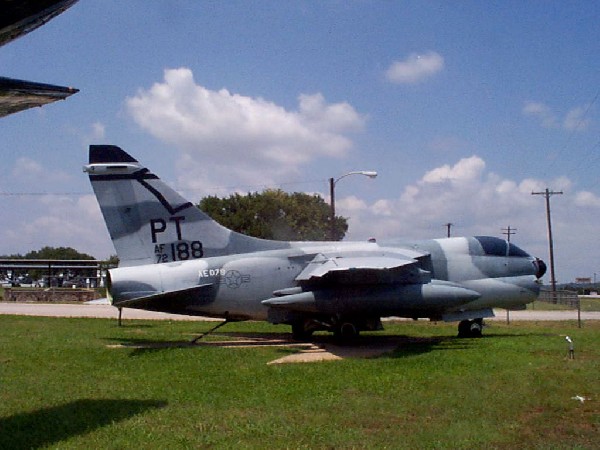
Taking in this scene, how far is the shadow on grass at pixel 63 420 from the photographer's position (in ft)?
24.4

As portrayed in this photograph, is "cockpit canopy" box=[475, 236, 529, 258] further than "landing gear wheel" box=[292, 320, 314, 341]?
Yes

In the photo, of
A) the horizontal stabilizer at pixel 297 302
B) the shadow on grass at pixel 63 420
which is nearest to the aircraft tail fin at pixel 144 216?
the horizontal stabilizer at pixel 297 302

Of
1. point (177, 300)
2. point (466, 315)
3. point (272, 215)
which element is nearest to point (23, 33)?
point (177, 300)

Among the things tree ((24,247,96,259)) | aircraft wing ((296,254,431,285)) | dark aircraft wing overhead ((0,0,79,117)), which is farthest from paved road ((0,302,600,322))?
tree ((24,247,96,259))

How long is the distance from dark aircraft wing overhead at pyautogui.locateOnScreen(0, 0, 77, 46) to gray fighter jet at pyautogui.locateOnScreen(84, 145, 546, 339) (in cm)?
1077

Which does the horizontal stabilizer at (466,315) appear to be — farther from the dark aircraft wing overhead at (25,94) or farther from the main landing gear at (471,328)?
the dark aircraft wing overhead at (25,94)

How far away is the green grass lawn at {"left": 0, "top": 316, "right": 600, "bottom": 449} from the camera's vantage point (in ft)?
24.6

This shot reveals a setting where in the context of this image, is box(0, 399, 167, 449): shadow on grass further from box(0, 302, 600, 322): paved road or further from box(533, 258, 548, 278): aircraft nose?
box(0, 302, 600, 322): paved road

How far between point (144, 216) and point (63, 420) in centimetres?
1031

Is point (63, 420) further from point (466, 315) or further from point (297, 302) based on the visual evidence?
point (466, 315)

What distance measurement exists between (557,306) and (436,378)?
38607 mm

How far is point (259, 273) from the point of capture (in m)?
18.3

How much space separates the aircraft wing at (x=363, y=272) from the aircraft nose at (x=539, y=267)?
440 centimetres

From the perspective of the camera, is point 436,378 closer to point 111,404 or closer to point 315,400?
point 315,400
